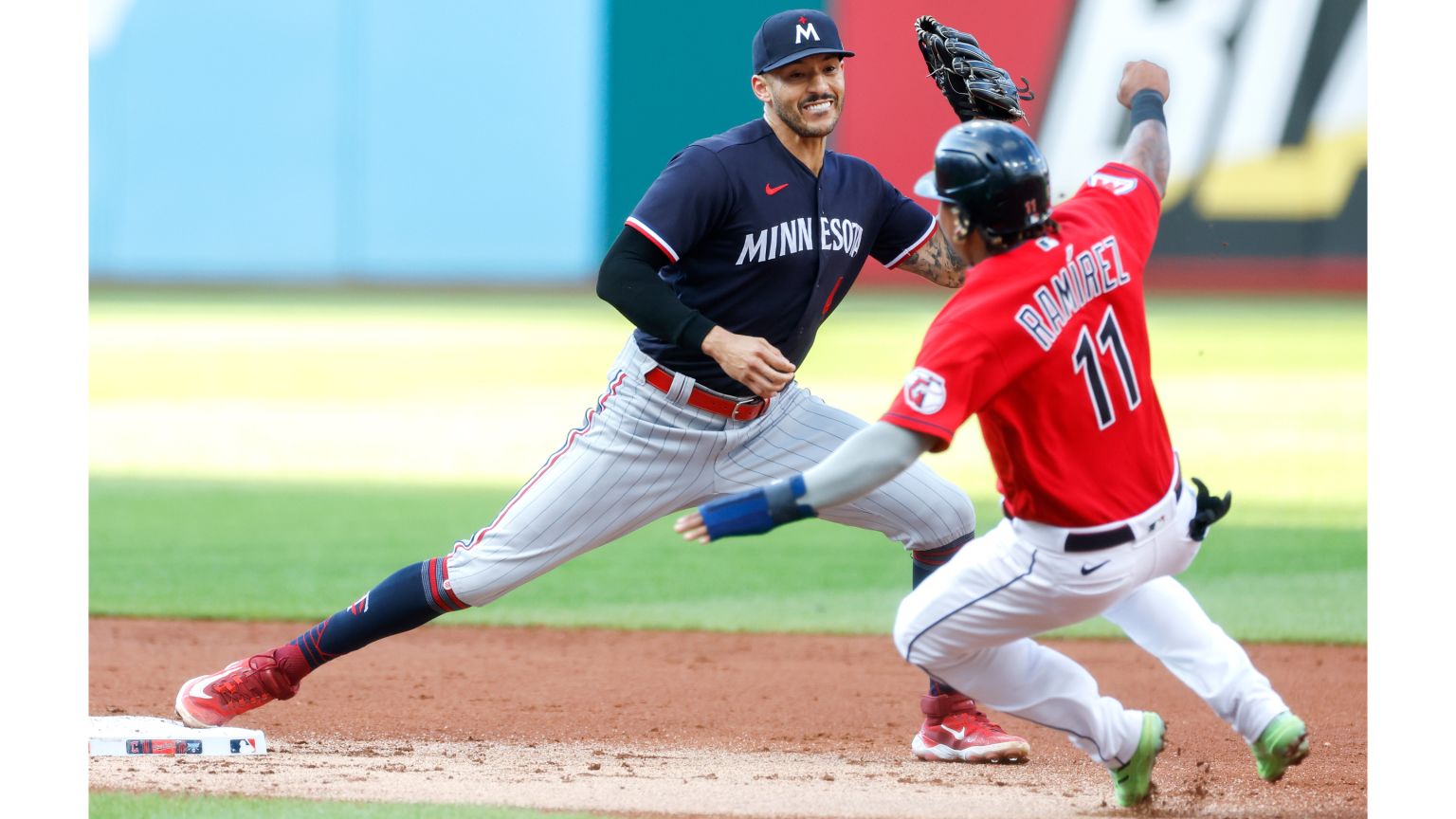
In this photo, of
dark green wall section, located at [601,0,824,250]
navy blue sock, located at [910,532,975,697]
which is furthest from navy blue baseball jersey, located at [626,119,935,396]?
dark green wall section, located at [601,0,824,250]

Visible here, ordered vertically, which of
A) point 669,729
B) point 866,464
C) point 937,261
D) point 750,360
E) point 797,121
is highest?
point 797,121

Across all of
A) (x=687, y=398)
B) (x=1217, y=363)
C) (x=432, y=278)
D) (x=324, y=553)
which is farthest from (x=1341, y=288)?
(x=687, y=398)

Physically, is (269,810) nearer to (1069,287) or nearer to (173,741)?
(173,741)

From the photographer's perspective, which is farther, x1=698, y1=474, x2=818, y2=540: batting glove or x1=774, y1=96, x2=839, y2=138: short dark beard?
x1=774, y1=96, x2=839, y2=138: short dark beard

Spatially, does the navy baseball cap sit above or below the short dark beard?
above

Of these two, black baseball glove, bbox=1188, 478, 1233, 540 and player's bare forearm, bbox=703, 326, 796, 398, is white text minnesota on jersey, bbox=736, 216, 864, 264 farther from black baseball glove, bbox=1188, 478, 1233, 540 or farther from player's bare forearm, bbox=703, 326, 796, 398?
black baseball glove, bbox=1188, 478, 1233, 540

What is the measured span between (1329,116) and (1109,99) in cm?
285

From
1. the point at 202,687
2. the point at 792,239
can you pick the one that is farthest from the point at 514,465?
the point at 792,239

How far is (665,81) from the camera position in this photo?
23984 millimetres

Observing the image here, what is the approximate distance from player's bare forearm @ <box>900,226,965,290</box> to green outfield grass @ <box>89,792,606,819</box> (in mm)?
1961

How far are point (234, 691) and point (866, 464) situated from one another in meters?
2.19

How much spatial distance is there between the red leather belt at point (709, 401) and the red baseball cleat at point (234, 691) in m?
1.32

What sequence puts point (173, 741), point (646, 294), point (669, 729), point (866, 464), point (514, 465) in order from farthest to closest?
point (514, 465) → point (669, 729) → point (173, 741) → point (646, 294) → point (866, 464)

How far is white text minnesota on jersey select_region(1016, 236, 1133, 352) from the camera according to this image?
3.36 meters
